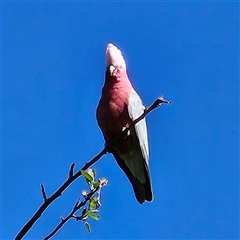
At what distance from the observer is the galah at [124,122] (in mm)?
4328

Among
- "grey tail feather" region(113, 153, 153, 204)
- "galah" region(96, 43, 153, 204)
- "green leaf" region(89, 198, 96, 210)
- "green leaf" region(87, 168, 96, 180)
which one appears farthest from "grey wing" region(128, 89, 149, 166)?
"green leaf" region(89, 198, 96, 210)

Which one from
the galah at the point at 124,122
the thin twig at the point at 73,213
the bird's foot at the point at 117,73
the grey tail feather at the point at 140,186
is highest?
the bird's foot at the point at 117,73

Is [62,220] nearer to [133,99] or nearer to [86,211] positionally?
[86,211]

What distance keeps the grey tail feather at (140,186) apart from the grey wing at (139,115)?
0.20 m

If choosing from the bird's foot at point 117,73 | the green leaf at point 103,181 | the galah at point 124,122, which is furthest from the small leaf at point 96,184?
the bird's foot at point 117,73

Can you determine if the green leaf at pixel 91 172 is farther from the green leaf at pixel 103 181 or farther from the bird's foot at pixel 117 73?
the bird's foot at pixel 117 73

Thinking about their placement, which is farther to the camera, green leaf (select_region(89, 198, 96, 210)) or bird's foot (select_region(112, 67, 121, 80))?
bird's foot (select_region(112, 67, 121, 80))

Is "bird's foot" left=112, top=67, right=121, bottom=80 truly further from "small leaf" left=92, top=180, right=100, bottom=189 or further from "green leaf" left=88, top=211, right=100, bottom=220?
"green leaf" left=88, top=211, right=100, bottom=220

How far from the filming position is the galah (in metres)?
4.33

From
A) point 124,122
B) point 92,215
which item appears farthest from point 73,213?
point 124,122

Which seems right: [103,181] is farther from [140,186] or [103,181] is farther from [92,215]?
[140,186]

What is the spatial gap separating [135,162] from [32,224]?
104 inches

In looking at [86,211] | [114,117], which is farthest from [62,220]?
[114,117]

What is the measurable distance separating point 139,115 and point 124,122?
0.20m
